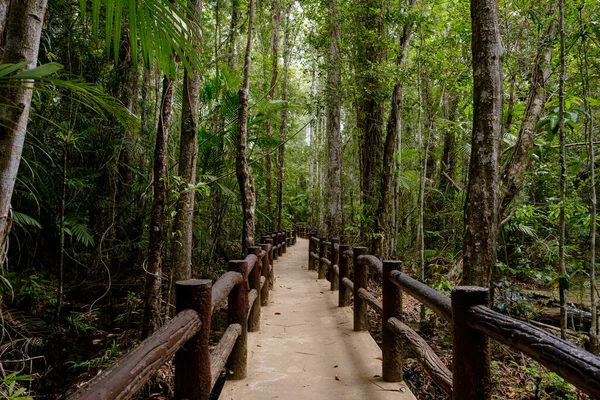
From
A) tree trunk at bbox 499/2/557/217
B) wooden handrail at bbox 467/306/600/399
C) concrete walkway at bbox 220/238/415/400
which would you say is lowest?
concrete walkway at bbox 220/238/415/400

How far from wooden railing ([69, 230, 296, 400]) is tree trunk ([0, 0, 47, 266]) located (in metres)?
0.74

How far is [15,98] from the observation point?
1358 millimetres

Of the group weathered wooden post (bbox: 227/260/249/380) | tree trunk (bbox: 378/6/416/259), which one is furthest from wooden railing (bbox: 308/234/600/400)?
tree trunk (bbox: 378/6/416/259)

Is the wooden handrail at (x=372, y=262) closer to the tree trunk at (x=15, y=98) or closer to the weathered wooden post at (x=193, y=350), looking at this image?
the weathered wooden post at (x=193, y=350)

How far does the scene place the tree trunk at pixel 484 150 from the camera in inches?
153

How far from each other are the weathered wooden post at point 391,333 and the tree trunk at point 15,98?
262 centimetres

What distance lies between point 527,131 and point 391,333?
15.5 ft

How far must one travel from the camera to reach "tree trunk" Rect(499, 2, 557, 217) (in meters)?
5.81

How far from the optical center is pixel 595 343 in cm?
400

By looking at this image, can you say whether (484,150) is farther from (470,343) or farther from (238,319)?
(238,319)

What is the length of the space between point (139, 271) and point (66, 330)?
2.86 meters

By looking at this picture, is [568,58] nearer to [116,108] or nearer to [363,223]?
[363,223]

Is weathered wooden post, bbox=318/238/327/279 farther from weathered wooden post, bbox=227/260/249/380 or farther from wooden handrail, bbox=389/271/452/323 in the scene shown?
wooden handrail, bbox=389/271/452/323

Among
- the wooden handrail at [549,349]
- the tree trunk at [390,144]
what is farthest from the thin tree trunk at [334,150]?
the wooden handrail at [549,349]
